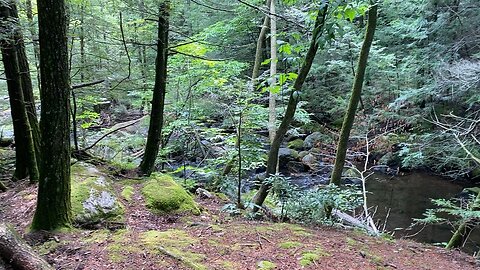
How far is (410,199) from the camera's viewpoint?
11.4m

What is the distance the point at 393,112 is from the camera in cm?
1608

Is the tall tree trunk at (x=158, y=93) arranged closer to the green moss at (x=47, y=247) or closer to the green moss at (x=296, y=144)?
the green moss at (x=47, y=247)

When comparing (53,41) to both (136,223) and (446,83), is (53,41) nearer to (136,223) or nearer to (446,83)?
(136,223)

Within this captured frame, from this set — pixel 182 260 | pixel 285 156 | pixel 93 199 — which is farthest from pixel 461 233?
pixel 285 156

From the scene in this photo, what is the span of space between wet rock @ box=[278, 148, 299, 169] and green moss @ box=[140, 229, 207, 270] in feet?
35.2

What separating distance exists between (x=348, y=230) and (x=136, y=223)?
358cm

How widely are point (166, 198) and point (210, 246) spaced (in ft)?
7.28

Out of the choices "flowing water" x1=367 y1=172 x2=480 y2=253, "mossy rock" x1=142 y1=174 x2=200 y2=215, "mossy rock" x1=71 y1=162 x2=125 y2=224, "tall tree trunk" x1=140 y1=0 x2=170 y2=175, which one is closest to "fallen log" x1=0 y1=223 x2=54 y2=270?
"mossy rock" x1=71 y1=162 x2=125 y2=224

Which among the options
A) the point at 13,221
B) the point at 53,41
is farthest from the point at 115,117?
the point at 53,41

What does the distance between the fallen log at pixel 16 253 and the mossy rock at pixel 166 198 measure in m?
3.08

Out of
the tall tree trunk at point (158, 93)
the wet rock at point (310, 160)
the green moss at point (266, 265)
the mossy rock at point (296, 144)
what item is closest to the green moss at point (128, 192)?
the tall tree trunk at point (158, 93)

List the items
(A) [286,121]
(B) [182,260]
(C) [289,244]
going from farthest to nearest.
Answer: (A) [286,121]
(C) [289,244]
(B) [182,260]

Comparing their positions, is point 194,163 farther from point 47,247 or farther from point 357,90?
point 47,247

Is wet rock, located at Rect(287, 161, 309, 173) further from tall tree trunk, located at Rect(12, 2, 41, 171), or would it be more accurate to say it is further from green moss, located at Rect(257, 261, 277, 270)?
green moss, located at Rect(257, 261, 277, 270)
